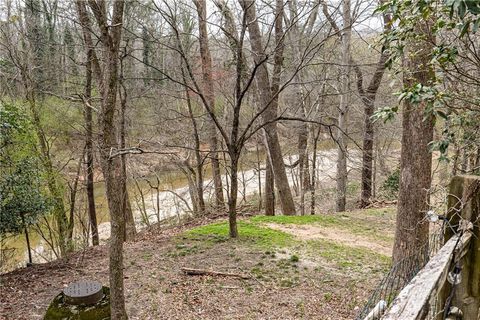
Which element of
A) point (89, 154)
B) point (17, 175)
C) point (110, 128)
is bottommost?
point (17, 175)

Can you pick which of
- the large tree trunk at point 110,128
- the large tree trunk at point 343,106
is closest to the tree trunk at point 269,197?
the large tree trunk at point 343,106

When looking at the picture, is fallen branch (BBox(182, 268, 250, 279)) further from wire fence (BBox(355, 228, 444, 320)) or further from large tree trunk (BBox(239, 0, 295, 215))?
large tree trunk (BBox(239, 0, 295, 215))

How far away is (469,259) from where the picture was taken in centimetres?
146

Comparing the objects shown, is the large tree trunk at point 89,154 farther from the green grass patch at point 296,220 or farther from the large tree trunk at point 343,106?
the large tree trunk at point 343,106

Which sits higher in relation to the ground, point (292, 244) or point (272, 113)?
point (272, 113)

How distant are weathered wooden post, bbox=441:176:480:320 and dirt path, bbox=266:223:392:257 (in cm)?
504

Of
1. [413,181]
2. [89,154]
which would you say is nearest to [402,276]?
[413,181]

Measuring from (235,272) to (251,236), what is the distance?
150cm

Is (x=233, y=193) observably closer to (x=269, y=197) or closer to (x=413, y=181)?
(x=413, y=181)

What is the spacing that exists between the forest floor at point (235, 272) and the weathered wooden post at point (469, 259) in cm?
265

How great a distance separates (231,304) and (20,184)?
3.71 m

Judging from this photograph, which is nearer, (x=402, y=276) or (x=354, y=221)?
(x=402, y=276)

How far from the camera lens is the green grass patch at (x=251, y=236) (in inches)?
244

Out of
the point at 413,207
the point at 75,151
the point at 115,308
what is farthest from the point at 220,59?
the point at 115,308
